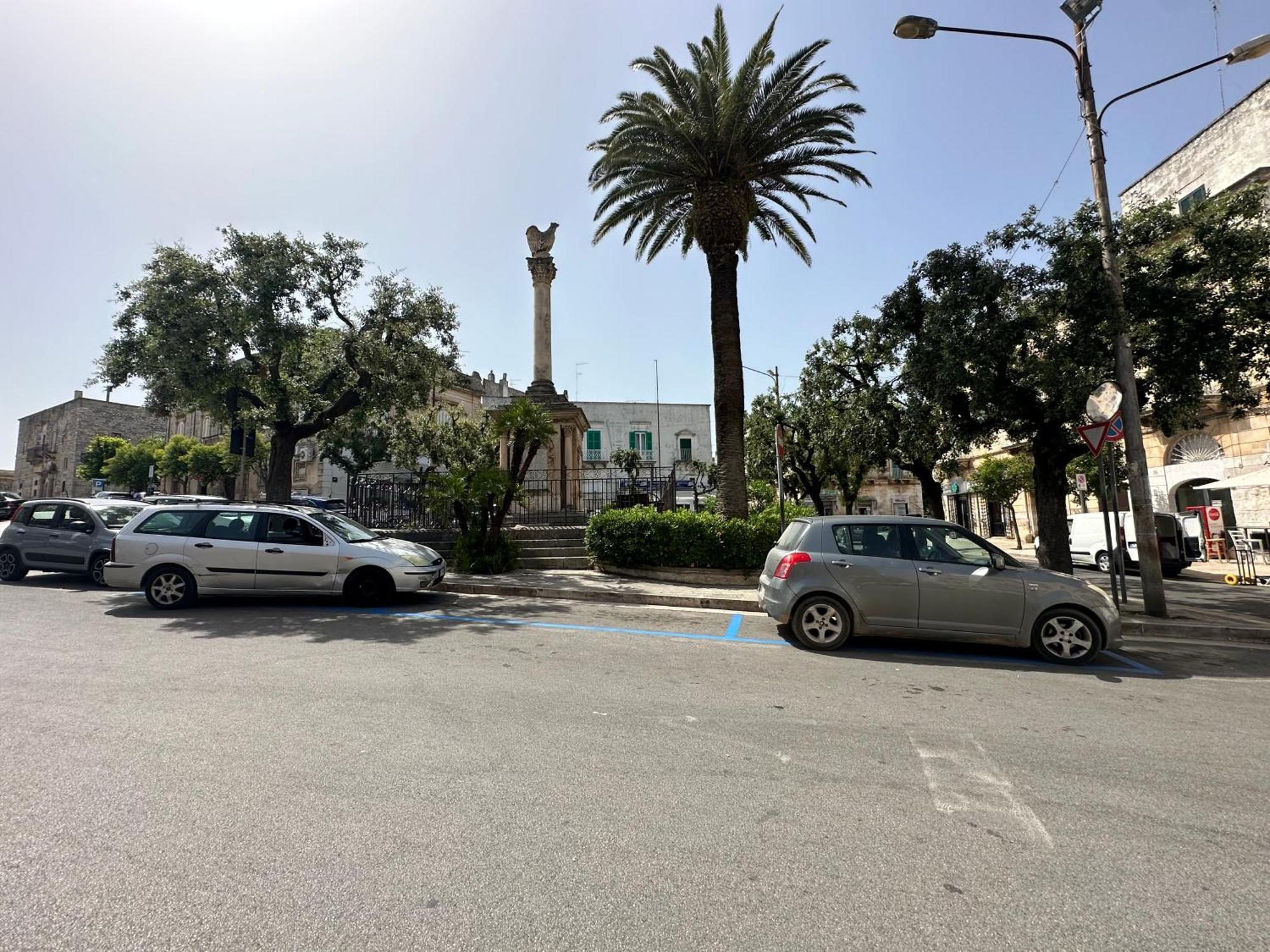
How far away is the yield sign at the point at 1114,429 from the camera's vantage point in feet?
30.0

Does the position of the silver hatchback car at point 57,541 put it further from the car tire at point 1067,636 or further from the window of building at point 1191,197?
the window of building at point 1191,197

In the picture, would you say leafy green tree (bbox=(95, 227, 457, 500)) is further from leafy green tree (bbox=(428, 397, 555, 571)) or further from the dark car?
the dark car

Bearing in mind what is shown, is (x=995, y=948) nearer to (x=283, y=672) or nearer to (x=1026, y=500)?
(x=283, y=672)

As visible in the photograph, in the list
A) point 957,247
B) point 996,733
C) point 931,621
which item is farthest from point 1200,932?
point 957,247

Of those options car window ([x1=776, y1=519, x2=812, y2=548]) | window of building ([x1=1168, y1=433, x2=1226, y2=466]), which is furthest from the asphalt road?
window of building ([x1=1168, y1=433, x2=1226, y2=466])

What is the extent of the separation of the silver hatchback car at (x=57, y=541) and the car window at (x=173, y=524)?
2.86 metres

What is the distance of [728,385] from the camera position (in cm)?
1354

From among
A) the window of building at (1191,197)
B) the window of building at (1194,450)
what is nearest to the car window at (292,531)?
the window of building at (1194,450)

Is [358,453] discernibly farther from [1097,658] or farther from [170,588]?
[1097,658]

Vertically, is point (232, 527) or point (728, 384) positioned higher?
point (728, 384)

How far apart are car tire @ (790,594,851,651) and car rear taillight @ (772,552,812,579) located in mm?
383

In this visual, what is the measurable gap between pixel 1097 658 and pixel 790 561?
11.5ft

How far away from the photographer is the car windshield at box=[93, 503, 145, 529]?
12.1 m

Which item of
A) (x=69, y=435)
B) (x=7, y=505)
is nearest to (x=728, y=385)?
(x=7, y=505)
